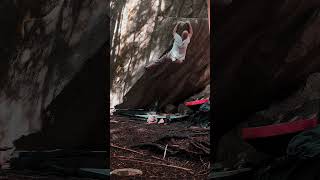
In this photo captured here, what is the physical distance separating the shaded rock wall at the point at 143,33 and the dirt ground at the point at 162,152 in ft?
5.83

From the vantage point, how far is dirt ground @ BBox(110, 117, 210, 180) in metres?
4.89

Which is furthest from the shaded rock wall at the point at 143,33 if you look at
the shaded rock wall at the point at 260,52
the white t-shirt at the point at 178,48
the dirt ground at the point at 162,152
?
the shaded rock wall at the point at 260,52

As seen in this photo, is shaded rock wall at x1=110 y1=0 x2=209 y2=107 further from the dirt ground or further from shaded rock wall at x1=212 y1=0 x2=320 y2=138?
shaded rock wall at x1=212 y1=0 x2=320 y2=138

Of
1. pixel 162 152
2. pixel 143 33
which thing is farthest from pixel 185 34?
→ pixel 162 152

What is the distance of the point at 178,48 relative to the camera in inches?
349

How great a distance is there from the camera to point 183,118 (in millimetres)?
7852

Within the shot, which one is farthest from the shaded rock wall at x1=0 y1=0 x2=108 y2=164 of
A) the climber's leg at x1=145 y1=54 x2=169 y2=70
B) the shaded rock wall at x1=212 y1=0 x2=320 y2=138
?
the climber's leg at x1=145 y1=54 x2=169 y2=70

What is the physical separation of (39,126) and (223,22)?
5.32 ft

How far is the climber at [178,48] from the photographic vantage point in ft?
28.5

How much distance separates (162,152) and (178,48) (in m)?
3.82

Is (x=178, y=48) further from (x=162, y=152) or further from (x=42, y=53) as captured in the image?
(x=42, y=53)

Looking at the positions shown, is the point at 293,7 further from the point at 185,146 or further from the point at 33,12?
the point at 185,146

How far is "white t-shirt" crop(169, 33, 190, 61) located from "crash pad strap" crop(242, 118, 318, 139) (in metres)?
5.80

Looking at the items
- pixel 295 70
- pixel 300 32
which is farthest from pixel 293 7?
pixel 295 70
